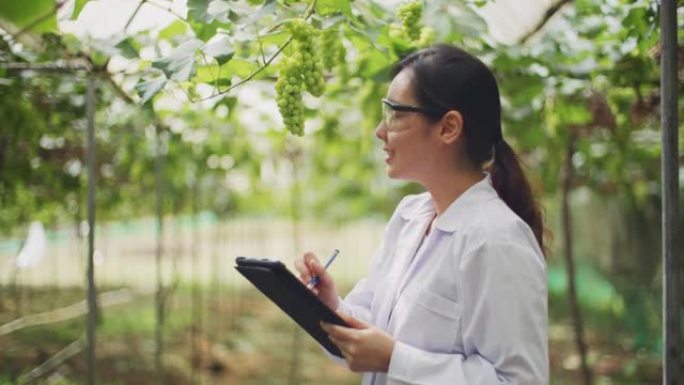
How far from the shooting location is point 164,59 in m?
1.49

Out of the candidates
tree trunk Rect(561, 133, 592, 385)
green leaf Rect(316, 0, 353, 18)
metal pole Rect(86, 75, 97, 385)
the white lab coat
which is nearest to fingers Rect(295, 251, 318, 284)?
the white lab coat

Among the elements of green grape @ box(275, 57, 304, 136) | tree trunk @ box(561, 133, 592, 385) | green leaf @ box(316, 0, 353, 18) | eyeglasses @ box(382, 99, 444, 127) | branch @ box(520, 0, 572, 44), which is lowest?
tree trunk @ box(561, 133, 592, 385)

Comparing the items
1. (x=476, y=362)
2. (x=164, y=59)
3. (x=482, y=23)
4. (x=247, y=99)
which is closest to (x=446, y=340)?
(x=476, y=362)

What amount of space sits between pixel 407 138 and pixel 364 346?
0.44m

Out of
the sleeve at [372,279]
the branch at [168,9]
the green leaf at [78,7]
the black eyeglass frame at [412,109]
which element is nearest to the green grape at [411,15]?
the black eyeglass frame at [412,109]

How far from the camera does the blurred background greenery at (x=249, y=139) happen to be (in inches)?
71.3

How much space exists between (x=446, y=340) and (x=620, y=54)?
6.32ft

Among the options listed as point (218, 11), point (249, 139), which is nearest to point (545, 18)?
point (218, 11)

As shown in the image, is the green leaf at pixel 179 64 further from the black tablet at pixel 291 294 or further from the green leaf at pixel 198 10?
the black tablet at pixel 291 294

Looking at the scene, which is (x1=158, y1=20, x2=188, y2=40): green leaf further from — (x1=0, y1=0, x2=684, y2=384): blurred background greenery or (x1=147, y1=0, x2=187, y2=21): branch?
(x1=147, y1=0, x2=187, y2=21): branch

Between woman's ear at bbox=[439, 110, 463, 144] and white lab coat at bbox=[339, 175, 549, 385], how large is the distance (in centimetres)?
12

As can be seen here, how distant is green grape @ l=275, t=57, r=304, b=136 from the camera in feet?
4.99

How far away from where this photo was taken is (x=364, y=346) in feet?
4.32

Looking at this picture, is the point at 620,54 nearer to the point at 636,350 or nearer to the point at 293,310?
the point at 293,310
